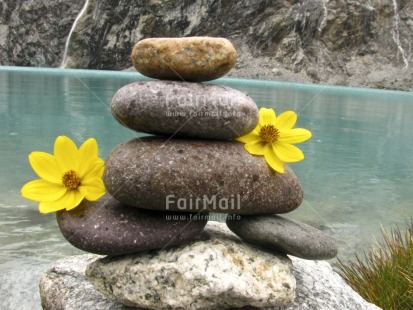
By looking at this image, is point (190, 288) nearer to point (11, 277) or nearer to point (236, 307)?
point (236, 307)

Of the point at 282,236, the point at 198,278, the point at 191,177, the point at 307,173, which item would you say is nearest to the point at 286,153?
the point at 282,236

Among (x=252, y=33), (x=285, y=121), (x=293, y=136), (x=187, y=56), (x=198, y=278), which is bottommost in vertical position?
(x=198, y=278)

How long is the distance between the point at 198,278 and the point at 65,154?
58.5 inches

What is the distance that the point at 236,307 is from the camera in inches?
166

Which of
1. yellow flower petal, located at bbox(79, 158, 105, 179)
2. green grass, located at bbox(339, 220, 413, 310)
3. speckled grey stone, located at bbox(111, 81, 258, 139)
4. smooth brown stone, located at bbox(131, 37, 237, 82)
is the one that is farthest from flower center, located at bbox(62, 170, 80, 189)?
green grass, located at bbox(339, 220, 413, 310)

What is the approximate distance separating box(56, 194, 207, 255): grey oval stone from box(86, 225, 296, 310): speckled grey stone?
133 mm

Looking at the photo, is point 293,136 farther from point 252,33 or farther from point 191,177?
point 252,33

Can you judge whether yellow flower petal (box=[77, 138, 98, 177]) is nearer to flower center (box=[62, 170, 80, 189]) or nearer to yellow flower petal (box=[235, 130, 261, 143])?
flower center (box=[62, 170, 80, 189])

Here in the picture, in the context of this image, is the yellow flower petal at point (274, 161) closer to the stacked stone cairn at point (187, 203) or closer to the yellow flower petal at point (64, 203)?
the stacked stone cairn at point (187, 203)

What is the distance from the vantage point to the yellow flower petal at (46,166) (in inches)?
163

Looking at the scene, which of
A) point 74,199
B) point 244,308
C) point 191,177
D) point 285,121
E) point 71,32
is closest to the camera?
point 191,177

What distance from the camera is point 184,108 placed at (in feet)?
13.2

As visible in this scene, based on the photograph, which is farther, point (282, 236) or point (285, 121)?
point (285, 121)

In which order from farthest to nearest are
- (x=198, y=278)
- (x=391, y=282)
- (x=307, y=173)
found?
(x=307, y=173)
(x=391, y=282)
(x=198, y=278)
